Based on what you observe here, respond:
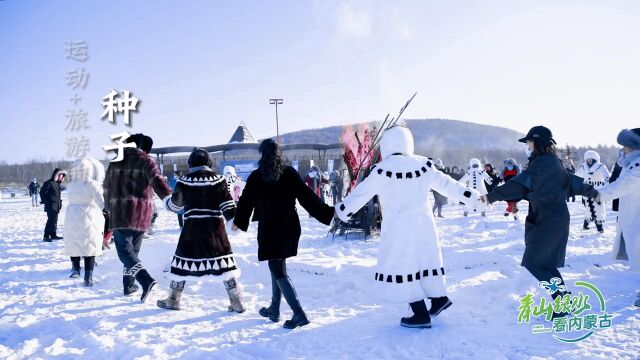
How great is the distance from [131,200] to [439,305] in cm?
366

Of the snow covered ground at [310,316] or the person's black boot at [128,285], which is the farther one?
the person's black boot at [128,285]

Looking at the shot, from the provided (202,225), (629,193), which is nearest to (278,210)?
(202,225)

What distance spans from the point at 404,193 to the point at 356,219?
591cm

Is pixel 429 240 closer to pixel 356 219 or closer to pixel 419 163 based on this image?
pixel 419 163

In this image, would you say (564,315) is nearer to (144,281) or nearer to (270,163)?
(270,163)

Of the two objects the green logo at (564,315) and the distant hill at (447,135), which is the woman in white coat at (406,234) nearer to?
the green logo at (564,315)

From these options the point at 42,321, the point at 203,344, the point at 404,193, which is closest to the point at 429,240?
the point at 404,193

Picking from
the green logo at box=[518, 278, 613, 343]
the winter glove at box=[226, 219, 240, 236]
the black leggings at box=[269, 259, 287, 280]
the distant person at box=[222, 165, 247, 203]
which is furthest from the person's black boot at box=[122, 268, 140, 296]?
the distant person at box=[222, 165, 247, 203]

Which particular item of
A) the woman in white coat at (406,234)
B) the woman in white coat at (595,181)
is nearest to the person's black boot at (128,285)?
the woman in white coat at (406,234)

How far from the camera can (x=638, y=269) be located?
15.8ft

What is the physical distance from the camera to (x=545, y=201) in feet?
13.3

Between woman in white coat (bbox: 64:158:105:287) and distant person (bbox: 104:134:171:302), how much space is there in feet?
3.38

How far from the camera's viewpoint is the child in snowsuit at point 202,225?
14.8 ft

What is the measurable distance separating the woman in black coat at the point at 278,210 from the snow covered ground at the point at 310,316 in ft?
1.59
